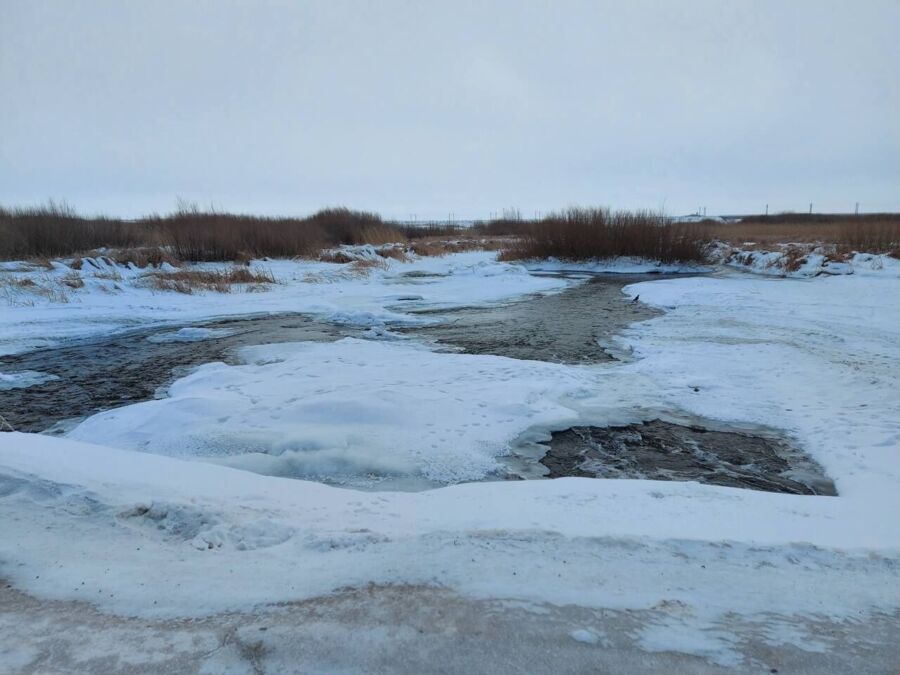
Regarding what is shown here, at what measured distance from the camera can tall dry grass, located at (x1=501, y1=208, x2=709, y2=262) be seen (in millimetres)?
17922

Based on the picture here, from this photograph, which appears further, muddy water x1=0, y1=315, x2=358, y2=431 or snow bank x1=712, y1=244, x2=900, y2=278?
snow bank x1=712, y1=244, x2=900, y2=278

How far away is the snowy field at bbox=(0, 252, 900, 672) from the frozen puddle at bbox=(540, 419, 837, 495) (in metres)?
0.15

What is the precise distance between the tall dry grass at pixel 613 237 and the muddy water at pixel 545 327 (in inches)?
307

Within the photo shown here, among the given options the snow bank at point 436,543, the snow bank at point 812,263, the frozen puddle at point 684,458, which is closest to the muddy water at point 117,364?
the snow bank at point 436,543

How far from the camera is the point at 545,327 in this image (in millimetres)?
7602

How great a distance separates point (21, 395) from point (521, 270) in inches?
517

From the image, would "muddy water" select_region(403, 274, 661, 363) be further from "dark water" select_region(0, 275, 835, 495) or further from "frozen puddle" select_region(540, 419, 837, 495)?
"frozen puddle" select_region(540, 419, 837, 495)

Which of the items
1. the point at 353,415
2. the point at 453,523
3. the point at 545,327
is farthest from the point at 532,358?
the point at 453,523

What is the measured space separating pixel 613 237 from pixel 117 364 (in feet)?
53.3

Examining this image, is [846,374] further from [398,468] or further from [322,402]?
[322,402]

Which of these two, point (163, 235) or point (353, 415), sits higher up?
point (163, 235)

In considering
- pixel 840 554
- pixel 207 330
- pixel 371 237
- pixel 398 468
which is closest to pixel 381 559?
pixel 398 468

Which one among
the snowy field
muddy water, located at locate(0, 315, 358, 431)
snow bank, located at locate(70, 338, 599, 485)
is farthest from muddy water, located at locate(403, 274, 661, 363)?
muddy water, located at locate(0, 315, 358, 431)

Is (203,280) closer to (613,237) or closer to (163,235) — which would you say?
(163,235)
